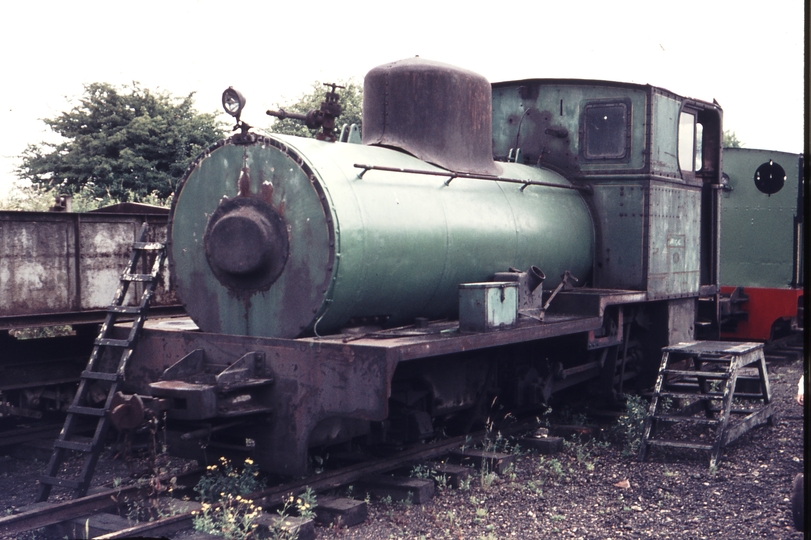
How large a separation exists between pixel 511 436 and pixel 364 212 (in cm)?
264

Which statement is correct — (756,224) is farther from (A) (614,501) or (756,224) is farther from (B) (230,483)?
(B) (230,483)

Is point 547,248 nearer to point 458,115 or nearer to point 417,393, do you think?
point 458,115

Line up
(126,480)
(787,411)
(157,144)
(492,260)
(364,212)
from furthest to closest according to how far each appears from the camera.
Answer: (157,144), (787,411), (492,260), (126,480), (364,212)

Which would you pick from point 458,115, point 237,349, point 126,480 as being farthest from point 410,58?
point 126,480

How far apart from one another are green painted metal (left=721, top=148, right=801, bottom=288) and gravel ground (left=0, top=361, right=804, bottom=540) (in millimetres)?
5766

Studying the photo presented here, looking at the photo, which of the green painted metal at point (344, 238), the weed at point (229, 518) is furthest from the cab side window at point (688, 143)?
the weed at point (229, 518)

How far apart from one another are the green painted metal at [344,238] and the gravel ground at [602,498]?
4.29 feet

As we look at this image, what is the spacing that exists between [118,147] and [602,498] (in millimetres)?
16981

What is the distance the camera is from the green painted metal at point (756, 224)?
1241cm

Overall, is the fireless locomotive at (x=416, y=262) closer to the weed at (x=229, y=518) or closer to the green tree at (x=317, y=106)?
the weed at (x=229, y=518)

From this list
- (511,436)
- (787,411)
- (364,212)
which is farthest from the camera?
(787,411)

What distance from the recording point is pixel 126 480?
5.80 metres

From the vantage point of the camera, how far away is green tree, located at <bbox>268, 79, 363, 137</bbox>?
27156mm

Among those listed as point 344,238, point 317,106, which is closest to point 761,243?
point 344,238
